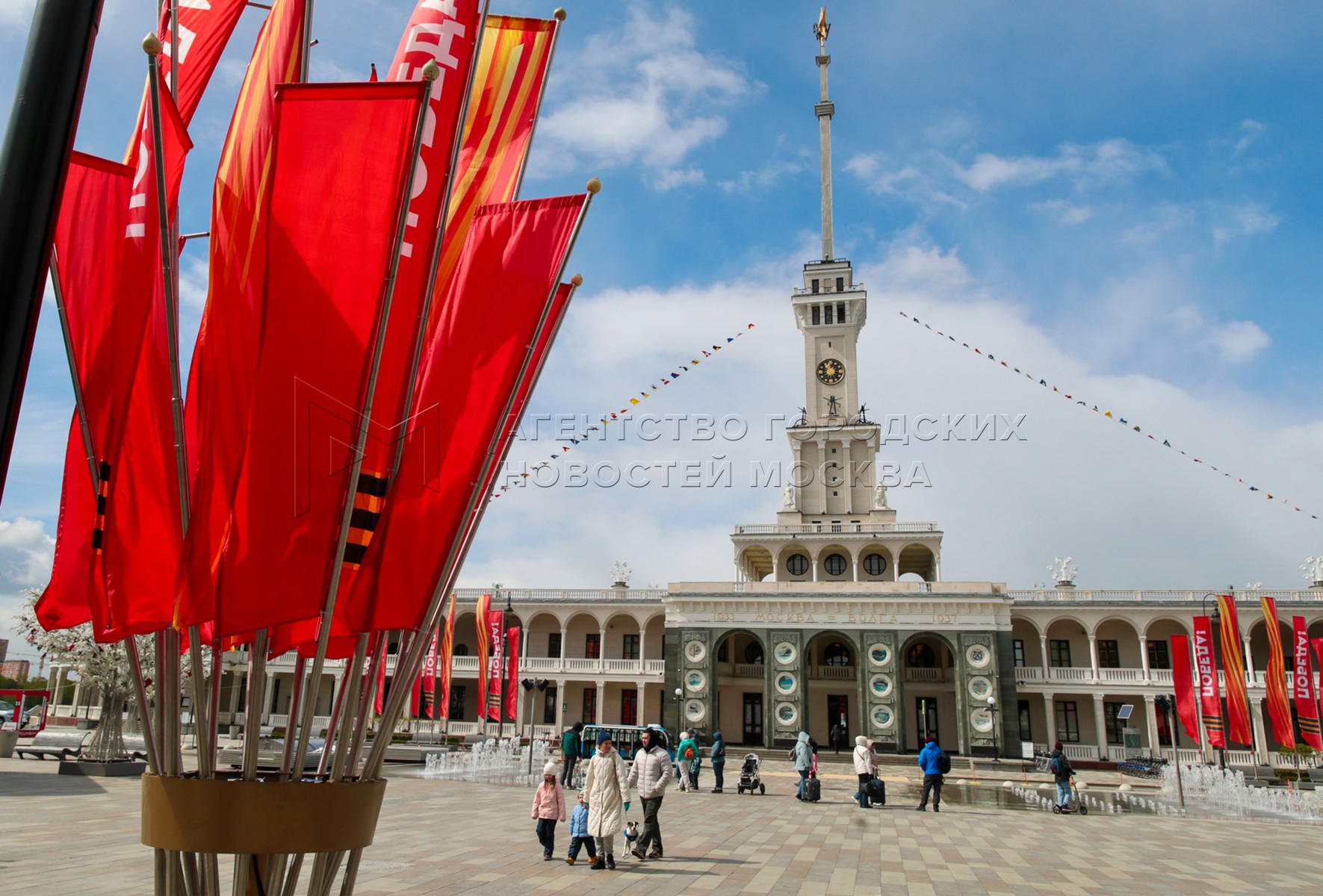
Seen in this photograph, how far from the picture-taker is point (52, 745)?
896 inches

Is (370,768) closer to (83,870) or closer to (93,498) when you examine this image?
(93,498)

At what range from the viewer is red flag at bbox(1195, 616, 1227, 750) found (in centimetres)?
2625

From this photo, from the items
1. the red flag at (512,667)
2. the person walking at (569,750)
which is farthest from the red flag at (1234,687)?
the red flag at (512,667)

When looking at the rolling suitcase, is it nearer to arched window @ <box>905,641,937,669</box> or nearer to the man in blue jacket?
the man in blue jacket

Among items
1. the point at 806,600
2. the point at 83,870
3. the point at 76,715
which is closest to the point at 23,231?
the point at 83,870

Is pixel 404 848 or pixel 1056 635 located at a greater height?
pixel 1056 635

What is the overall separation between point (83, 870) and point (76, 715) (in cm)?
4491

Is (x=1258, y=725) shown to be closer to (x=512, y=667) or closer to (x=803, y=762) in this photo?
(x=803, y=762)

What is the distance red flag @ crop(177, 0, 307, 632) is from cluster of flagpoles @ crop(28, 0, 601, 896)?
0.01 metres

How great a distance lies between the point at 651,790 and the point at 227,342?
27.3 feet

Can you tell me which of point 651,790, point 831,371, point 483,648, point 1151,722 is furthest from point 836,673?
point 651,790

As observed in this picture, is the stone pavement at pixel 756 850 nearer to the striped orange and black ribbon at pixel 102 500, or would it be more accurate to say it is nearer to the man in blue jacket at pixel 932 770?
the man in blue jacket at pixel 932 770

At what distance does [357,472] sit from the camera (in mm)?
4367

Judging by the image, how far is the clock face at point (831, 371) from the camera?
4594 centimetres
